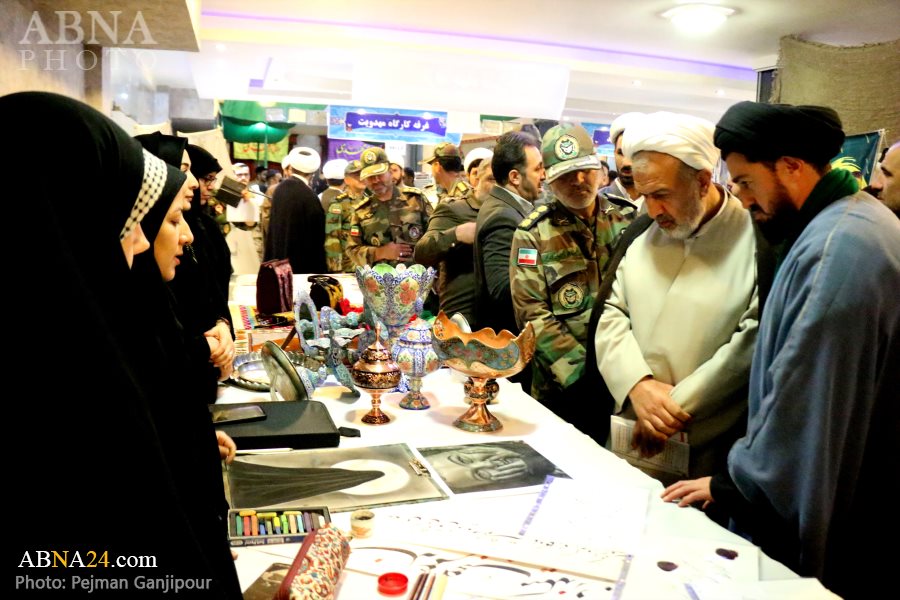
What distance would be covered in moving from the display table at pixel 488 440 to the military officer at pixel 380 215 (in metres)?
2.43

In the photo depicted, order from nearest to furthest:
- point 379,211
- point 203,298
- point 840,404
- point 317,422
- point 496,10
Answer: point 840,404 → point 317,422 → point 203,298 → point 379,211 → point 496,10

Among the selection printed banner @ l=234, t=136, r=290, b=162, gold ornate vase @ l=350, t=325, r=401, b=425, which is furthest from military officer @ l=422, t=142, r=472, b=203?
printed banner @ l=234, t=136, r=290, b=162

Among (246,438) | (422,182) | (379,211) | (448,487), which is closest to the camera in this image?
(448,487)

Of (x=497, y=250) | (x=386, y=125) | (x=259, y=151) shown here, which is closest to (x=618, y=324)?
(x=497, y=250)

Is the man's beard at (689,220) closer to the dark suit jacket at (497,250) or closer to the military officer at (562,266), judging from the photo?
the military officer at (562,266)

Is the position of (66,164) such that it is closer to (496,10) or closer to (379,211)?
(379,211)

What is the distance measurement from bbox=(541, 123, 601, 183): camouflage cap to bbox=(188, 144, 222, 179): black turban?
1.81 m

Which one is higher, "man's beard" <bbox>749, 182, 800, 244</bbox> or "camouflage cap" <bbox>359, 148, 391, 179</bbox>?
"camouflage cap" <bbox>359, 148, 391, 179</bbox>

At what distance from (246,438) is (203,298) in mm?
1038

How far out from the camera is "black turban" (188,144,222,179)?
3.44m

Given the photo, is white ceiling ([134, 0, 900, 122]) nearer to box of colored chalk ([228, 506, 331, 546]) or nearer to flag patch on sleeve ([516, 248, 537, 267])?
flag patch on sleeve ([516, 248, 537, 267])

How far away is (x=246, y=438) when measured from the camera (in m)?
1.76

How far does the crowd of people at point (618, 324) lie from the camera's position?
0.76 meters

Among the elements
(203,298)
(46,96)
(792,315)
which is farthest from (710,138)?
(203,298)
